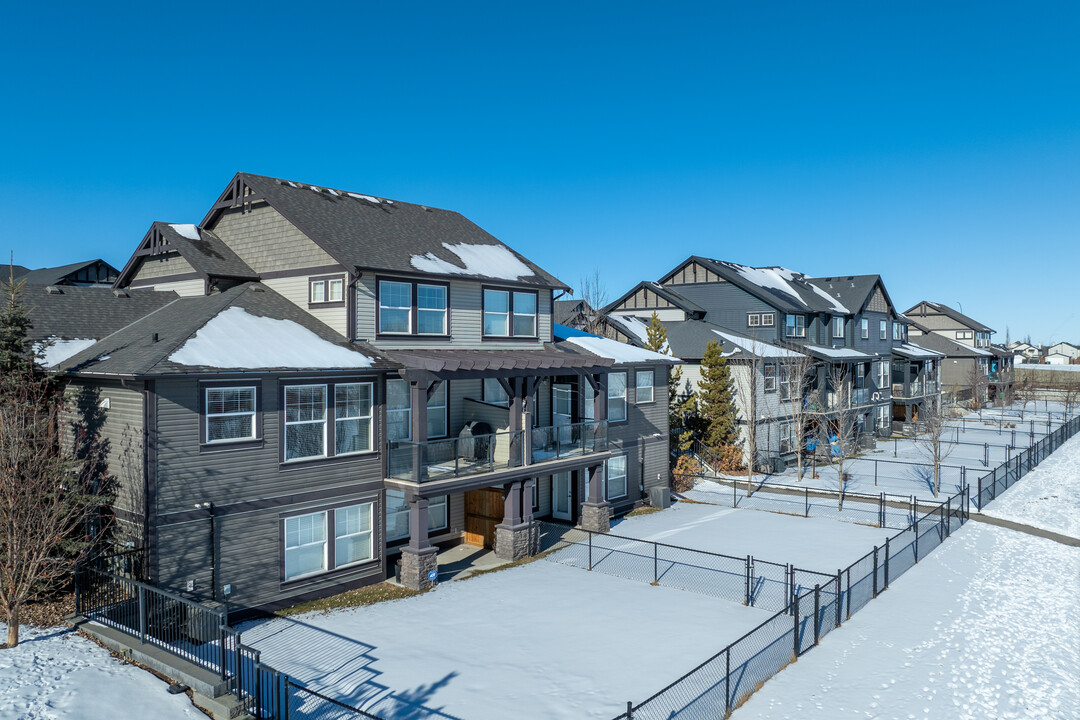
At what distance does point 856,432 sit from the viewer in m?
45.0

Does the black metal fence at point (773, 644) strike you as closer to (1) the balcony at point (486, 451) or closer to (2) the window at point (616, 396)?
(1) the balcony at point (486, 451)

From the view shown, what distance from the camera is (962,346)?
7394 cm

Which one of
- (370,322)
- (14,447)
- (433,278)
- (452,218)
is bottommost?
(14,447)

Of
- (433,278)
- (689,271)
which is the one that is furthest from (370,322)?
(689,271)

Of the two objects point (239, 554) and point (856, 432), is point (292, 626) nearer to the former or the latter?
point (239, 554)

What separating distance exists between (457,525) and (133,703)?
42.8 ft

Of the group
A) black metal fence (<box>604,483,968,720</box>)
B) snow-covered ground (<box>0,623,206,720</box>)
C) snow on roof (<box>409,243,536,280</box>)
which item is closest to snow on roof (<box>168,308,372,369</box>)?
snow on roof (<box>409,243,536,280</box>)

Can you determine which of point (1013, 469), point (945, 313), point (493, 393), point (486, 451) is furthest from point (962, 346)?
point (486, 451)

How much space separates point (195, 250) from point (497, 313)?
9522mm

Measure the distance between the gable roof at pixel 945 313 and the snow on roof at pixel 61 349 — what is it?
85.4 m

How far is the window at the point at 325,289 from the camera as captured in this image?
20844 millimetres

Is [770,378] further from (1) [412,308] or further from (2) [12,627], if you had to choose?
(2) [12,627]

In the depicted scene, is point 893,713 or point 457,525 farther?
point 457,525

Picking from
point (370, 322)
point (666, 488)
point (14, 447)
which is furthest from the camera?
point (666, 488)
